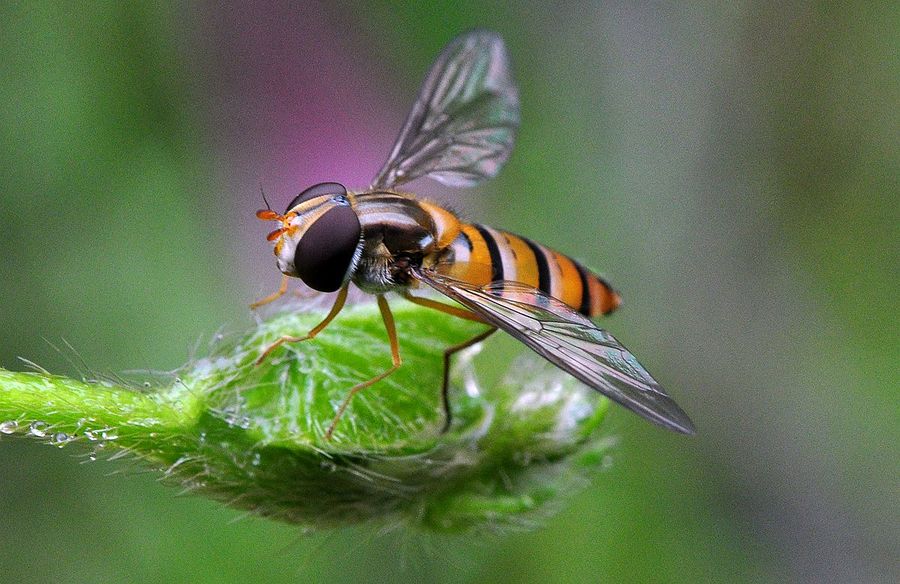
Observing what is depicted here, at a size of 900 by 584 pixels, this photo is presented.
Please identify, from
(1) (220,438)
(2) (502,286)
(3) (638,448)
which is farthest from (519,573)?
(1) (220,438)

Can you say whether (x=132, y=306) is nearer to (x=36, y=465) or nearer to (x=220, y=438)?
(x=36, y=465)

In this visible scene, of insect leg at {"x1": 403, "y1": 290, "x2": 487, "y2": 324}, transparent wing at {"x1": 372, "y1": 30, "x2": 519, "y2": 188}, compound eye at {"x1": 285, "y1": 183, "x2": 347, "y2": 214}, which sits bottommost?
insect leg at {"x1": 403, "y1": 290, "x2": 487, "y2": 324}

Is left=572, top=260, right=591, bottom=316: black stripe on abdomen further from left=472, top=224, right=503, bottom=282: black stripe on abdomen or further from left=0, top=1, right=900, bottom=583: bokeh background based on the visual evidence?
left=0, top=1, right=900, bottom=583: bokeh background

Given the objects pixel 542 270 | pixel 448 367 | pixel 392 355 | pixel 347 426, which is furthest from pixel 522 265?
pixel 347 426

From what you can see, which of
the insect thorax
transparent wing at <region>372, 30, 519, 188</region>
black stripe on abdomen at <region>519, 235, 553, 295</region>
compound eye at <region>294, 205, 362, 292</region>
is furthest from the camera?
transparent wing at <region>372, 30, 519, 188</region>

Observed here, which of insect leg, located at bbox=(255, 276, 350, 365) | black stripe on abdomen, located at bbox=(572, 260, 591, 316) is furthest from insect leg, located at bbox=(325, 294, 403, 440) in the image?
black stripe on abdomen, located at bbox=(572, 260, 591, 316)

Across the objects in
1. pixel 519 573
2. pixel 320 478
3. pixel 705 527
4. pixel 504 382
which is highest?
pixel 504 382

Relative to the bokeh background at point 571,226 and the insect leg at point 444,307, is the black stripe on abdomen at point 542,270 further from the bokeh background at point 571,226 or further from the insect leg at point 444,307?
the bokeh background at point 571,226
